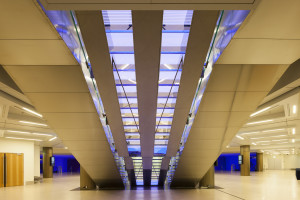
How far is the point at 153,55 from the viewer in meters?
5.72

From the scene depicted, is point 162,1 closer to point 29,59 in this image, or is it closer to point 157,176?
point 29,59

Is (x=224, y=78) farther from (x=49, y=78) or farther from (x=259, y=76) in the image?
(x=49, y=78)

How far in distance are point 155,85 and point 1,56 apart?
10.5 feet

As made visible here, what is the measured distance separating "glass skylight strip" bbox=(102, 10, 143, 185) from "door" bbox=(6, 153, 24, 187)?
13177 mm

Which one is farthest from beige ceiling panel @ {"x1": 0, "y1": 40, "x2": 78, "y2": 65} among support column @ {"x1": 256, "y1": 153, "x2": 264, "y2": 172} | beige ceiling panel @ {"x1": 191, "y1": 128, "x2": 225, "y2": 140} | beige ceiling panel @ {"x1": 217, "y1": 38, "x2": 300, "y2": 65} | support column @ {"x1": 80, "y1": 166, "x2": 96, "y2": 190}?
support column @ {"x1": 256, "y1": 153, "x2": 264, "y2": 172}

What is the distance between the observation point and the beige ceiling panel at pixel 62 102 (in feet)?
25.1

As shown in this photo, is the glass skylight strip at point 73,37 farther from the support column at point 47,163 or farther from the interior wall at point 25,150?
the support column at point 47,163

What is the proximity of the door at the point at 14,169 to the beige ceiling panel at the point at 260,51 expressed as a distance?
61.3 feet

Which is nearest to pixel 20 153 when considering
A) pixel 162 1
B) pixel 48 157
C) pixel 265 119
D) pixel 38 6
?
pixel 48 157

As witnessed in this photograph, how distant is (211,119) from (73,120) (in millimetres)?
4153

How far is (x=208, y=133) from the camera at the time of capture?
10227 mm

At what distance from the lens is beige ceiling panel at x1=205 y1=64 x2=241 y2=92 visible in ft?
22.4

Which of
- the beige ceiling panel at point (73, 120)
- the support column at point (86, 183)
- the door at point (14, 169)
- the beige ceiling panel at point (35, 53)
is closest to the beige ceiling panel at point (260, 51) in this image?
the beige ceiling panel at point (35, 53)

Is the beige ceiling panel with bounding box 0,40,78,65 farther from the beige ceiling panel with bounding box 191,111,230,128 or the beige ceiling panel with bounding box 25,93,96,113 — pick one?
the beige ceiling panel with bounding box 191,111,230,128
